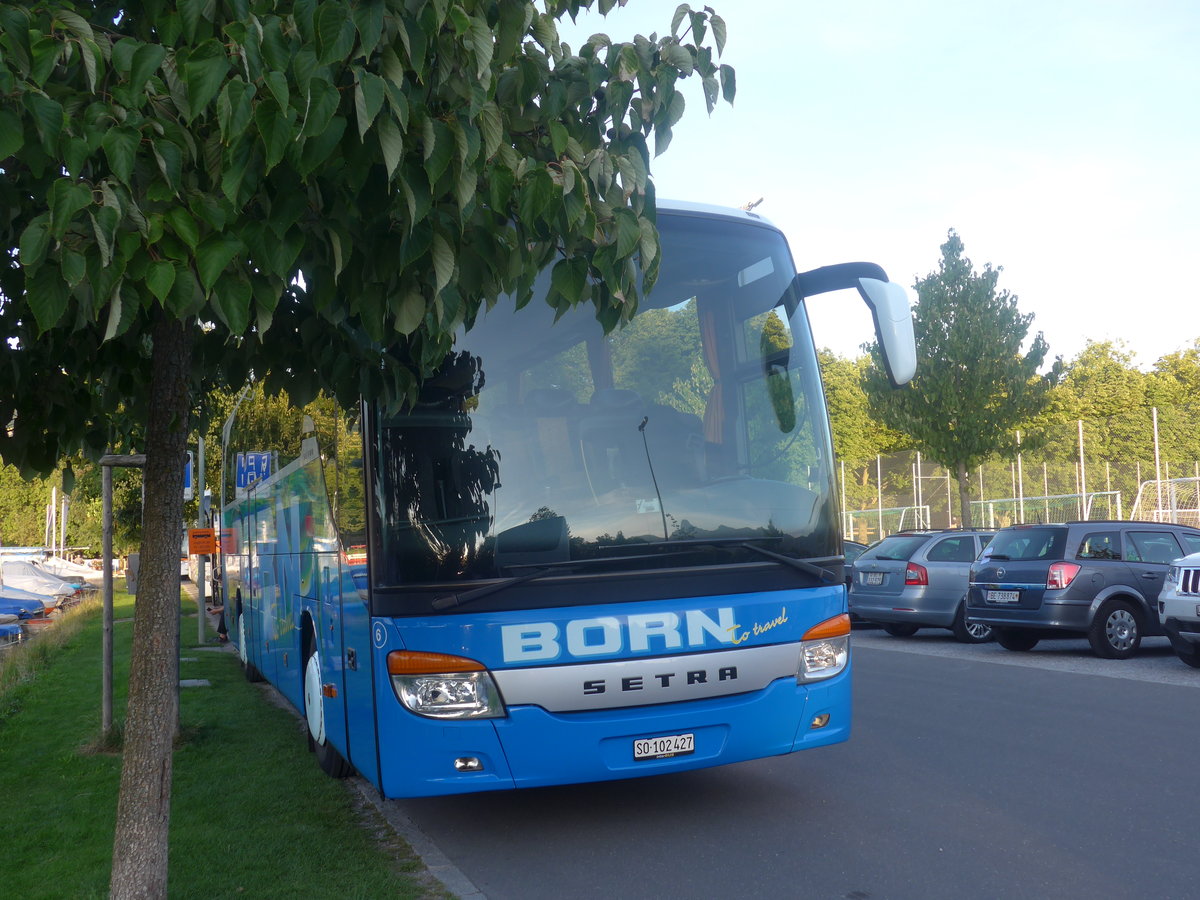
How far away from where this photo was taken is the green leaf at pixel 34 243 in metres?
2.80

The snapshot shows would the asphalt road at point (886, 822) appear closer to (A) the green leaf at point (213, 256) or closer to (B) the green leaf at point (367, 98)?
(A) the green leaf at point (213, 256)

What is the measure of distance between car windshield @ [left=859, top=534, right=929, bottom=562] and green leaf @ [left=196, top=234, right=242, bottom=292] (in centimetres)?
1627

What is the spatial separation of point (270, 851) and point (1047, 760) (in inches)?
201

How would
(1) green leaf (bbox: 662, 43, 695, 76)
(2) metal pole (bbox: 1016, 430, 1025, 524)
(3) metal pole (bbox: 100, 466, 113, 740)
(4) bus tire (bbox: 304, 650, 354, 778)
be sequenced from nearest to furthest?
(1) green leaf (bbox: 662, 43, 695, 76) < (4) bus tire (bbox: 304, 650, 354, 778) < (3) metal pole (bbox: 100, 466, 113, 740) < (2) metal pole (bbox: 1016, 430, 1025, 524)

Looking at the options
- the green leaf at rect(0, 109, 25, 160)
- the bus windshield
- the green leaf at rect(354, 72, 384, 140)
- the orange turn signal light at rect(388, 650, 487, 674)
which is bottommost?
the orange turn signal light at rect(388, 650, 487, 674)

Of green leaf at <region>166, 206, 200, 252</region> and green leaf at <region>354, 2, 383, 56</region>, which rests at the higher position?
green leaf at <region>354, 2, 383, 56</region>

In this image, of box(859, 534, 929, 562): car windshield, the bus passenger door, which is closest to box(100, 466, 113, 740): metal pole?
the bus passenger door

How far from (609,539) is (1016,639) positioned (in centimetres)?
1179

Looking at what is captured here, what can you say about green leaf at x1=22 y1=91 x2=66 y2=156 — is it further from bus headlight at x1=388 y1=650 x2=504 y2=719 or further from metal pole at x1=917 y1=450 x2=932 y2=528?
metal pole at x1=917 y1=450 x2=932 y2=528

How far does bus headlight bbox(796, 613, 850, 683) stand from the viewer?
6441 mm

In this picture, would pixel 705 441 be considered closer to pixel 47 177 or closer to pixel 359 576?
pixel 359 576

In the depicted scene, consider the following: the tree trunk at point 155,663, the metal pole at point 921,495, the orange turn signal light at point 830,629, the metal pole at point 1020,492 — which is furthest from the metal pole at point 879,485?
the tree trunk at point 155,663

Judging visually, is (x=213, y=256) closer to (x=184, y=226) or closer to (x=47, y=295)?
(x=184, y=226)

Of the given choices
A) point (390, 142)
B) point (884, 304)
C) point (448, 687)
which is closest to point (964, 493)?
point (884, 304)
